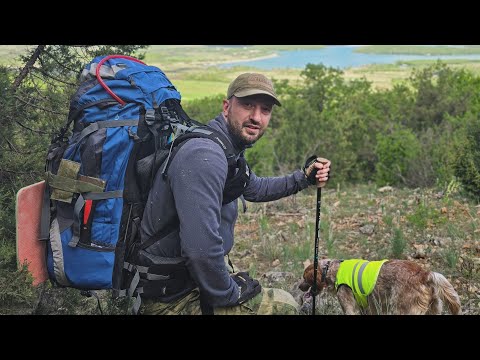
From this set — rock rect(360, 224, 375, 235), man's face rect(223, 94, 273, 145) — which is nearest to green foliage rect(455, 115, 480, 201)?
rock rect(360, 224, 375, 235)

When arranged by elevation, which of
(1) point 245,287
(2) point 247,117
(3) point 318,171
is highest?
(2) point 247,117

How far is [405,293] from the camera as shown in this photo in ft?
14.0

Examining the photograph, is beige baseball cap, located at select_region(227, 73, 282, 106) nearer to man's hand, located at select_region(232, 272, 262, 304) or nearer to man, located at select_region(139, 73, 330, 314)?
man, located at select_region(139, 73, 330, 314)

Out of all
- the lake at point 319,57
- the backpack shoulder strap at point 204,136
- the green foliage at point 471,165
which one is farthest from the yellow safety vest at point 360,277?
the green foliage at point 471,165

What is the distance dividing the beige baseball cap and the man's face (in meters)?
0.04

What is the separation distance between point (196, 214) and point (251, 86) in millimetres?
821

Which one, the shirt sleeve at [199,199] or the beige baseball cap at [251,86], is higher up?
the beige baseball cap at [251,86]

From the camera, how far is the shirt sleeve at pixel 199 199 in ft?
9.87

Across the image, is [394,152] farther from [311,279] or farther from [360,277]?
[360,277]

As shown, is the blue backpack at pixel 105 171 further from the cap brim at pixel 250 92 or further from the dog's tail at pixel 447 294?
the dog's tail at pixel 447 294

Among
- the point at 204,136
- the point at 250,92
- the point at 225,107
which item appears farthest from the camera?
the point at 225,107

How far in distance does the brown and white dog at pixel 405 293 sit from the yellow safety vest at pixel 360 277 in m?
0.03

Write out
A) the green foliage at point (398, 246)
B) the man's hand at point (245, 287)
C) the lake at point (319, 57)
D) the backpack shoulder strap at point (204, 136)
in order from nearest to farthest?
the backpack shoulder strap at point (204, 136)
the man's hand at point (245, 287)
the green foliage at point (398, 246)
the lake at point (319, 57)

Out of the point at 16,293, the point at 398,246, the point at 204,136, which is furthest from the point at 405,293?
the point at 16,293
